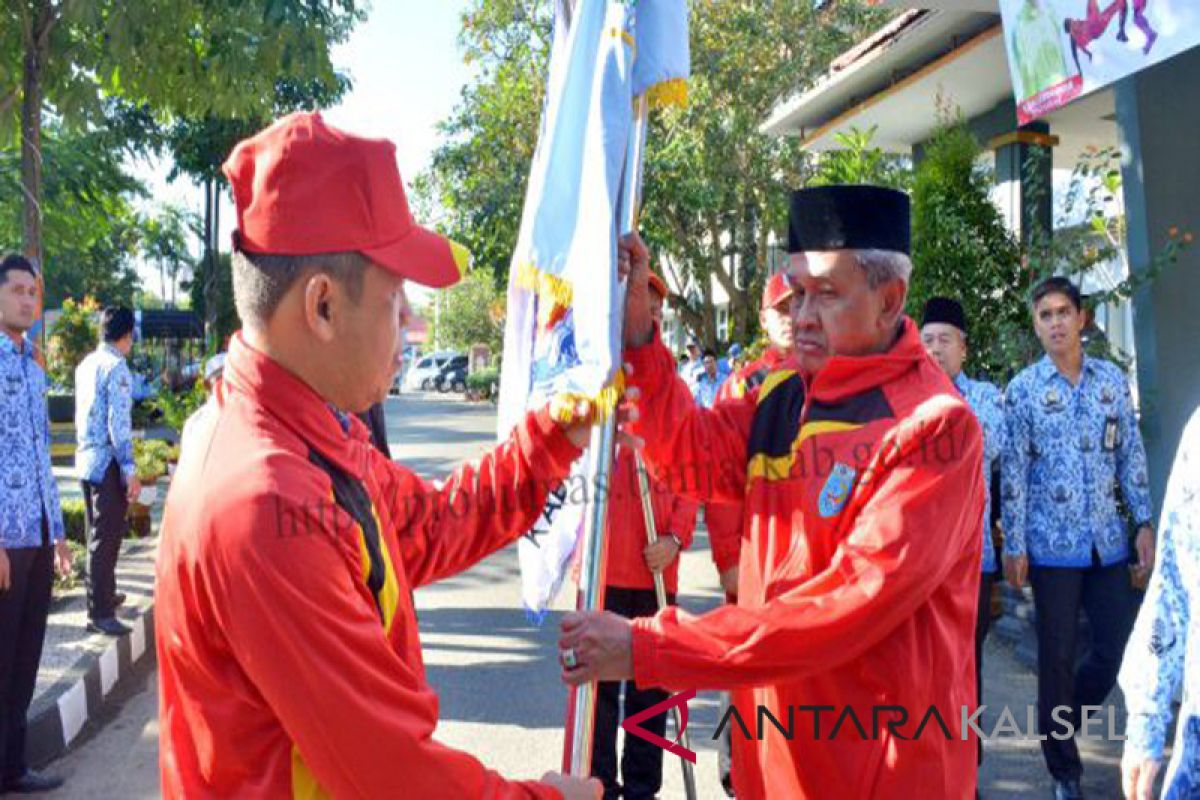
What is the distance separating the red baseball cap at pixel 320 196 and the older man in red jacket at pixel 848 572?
90 centimetres

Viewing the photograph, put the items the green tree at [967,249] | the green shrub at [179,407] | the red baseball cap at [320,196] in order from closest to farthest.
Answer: the red baseball cap at [320,196] → the green tree at [967,249] → the green shrub at [179,407]

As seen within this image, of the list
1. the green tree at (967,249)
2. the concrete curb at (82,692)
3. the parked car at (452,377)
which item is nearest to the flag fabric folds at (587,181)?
the concrete curb at (82,692)

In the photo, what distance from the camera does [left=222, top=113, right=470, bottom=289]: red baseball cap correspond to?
153cm

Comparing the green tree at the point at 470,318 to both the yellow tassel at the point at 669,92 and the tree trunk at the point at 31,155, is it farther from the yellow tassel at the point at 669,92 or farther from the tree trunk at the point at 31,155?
the yellow tassel at the point at 669,92

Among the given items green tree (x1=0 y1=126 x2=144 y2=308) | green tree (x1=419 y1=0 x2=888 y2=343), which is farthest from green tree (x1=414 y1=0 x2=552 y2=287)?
green tree (x1=0 y1=126 x2=144 y2=308)

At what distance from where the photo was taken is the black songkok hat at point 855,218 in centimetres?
229

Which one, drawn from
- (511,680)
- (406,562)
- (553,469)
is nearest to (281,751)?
(406,562)

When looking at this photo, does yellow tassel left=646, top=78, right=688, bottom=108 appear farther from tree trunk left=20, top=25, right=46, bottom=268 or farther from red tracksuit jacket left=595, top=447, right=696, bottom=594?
tree trunk left=20, top=25, right=46, bottom=268

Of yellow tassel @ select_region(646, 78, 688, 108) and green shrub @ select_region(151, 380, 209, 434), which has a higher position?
yellow tassel @ select_region(646, 78, 688, 108)

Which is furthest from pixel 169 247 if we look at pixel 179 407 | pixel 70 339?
pixel 179 407

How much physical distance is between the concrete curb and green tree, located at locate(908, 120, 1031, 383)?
5.81 metres

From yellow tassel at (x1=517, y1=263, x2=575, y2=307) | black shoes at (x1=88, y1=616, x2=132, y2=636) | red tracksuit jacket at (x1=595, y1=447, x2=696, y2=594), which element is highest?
yellow tassel at (x1=517, y1=263, x2=575, y2=307)

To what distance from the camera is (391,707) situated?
145cm

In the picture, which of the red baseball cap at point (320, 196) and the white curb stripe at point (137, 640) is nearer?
the red baseball cap at point (320, 196)
